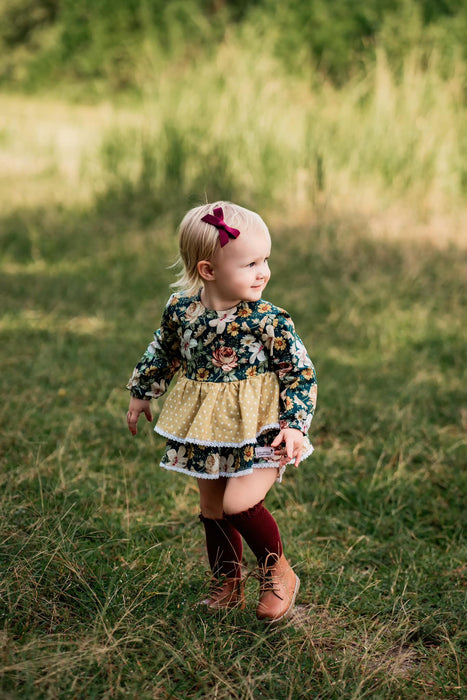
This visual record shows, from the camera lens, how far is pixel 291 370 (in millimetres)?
2395

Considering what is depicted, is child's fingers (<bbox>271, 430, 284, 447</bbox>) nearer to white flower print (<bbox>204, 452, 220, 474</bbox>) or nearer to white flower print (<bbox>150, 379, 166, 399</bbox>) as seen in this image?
white flower print (<bbox>204, 452, 220, 474</bbox>)

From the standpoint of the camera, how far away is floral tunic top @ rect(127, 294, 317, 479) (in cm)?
236

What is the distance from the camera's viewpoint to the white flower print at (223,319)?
7.87ft

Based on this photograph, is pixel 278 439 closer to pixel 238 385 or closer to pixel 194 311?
pixel 238 385

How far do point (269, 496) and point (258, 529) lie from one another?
1.11 m

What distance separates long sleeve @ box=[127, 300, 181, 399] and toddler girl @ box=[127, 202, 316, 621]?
0.06 m

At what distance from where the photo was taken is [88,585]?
7.90 ft

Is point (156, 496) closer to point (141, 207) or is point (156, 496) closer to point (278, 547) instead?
point (278, 547)

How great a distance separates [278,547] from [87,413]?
1.99 metres

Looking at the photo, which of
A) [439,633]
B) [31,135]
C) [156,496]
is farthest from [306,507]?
[31,135]

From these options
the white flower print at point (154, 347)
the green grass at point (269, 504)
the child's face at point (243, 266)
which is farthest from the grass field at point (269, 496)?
the child's face at point (243, 266)

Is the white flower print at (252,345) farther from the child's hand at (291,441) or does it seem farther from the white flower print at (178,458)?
the white flower print at (178,458)

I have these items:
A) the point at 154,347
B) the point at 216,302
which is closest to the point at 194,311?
the point at 216,302

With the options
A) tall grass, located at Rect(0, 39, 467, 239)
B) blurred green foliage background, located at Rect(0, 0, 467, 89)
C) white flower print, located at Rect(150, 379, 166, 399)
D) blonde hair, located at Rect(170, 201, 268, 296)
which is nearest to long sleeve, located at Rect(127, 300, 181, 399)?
white flower print, located at Rect(150, 379, 166, 399)
